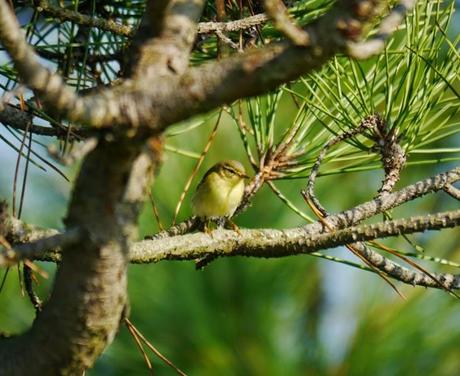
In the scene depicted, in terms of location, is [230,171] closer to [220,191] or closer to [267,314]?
[220,191]

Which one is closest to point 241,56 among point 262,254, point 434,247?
point 262,254

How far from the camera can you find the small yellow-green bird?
8.22 ft

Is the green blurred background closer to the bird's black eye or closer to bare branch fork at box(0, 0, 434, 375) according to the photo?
the bird's black eye

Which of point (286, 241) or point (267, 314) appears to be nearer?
point (286, 241)

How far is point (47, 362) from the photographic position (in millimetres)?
879

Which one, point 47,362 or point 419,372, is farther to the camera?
point 419,372

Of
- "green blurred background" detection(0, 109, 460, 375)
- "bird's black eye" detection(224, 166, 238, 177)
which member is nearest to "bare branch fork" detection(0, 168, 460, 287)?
"bird's black eye" detection(224, 166, 238, 177)

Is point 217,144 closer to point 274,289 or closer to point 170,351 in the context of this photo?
point 274,289

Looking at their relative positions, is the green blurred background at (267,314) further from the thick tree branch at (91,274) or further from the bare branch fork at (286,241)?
the thick tree branch at (91,274)

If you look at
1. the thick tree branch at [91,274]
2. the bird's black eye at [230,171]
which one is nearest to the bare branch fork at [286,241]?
the thick tree branch at [91,274]

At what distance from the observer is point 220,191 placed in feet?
8.48

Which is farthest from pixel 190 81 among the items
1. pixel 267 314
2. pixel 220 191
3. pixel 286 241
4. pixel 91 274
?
pixel 267 314

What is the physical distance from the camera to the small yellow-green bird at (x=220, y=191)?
2.51 metres

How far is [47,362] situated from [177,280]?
2.34 meters
